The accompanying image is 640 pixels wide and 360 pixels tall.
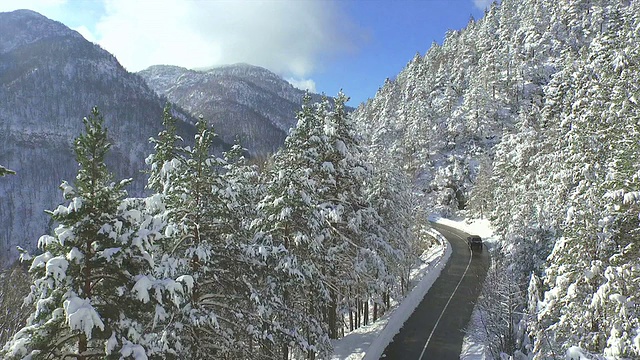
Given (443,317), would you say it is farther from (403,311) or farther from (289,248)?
(289,248)

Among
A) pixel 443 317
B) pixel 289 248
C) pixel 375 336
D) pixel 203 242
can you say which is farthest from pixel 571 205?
pixel 443 317

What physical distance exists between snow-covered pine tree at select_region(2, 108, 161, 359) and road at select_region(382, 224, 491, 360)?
16.7m

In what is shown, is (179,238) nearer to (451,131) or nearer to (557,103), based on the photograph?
(557,103)

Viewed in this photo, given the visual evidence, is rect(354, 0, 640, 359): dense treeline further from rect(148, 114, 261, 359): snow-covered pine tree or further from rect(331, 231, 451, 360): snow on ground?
rect(148, 114, 261, 359): snow-covered pine tree

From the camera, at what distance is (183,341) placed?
11328 mm

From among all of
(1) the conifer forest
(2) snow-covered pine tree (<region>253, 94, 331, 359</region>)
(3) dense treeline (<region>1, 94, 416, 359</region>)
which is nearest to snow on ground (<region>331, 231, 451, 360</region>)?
(3) dense treeline (<region>1, 94, 416, 359</region>)

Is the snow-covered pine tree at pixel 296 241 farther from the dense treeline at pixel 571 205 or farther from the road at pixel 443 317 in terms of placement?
the dense treeline at pixel 571 205

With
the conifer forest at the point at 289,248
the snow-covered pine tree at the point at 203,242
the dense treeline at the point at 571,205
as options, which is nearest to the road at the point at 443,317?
the conifer forest at the point at 289,248

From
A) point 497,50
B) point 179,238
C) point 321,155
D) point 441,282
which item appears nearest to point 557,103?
point 441,282

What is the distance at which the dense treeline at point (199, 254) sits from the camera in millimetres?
7707

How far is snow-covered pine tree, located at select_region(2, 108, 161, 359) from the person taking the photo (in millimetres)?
7430

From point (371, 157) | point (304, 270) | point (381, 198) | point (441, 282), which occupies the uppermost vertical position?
point (371, 157)

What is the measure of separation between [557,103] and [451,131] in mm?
52936

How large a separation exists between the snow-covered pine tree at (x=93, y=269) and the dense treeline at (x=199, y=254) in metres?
0.03
